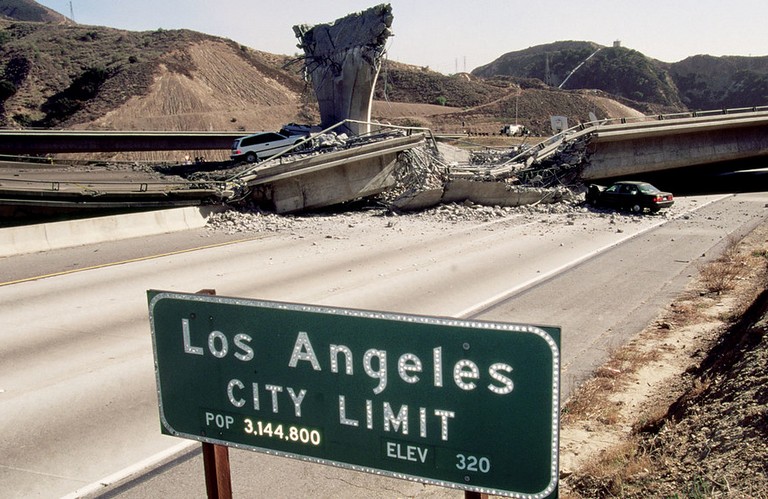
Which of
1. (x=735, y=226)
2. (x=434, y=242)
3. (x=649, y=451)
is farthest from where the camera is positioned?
(x=735, y=226)

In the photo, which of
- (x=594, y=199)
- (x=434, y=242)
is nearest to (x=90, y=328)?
(x=434, y=242)

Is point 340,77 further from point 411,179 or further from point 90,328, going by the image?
point 90,328

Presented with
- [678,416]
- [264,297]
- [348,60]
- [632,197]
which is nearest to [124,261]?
[264,297]

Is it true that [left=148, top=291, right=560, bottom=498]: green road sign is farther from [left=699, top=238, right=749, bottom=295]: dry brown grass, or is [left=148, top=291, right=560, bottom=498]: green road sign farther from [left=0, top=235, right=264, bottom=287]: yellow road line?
[left=0, top=235, right=264, bottom=287]: yellow road line

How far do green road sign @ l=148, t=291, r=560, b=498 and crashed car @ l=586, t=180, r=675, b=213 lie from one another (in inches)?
1031

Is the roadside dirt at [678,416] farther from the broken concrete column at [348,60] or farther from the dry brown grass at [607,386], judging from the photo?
the broken concrete column at [348,60]

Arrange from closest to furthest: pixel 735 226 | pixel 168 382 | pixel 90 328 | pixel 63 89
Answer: pixel 168 382, pixel 90 328, pixel 735 226, pixel 63 89

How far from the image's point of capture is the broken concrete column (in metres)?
35.2

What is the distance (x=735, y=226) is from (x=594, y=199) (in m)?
6.29

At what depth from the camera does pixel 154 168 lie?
3272cm

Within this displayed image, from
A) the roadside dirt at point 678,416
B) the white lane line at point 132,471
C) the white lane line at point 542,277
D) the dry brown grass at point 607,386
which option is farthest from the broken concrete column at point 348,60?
the white lane line at point 132,471

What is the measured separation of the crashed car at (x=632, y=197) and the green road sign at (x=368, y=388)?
85.9 feet

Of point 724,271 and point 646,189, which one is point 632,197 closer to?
point 646,189

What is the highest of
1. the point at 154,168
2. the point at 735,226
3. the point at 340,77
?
the point at 340,77
